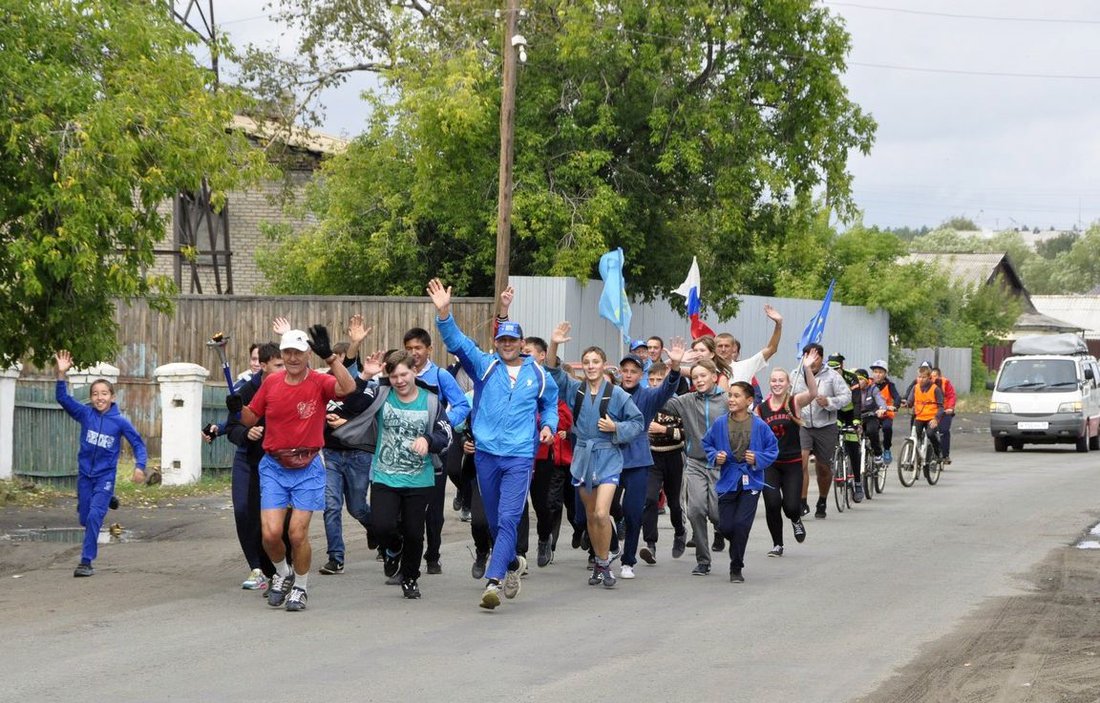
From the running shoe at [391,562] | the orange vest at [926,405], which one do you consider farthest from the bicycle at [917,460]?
the running shoe at [391,562]

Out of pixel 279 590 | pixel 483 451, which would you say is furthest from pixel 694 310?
pixel 279 590

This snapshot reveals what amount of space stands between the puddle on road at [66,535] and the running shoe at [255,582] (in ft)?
11.4

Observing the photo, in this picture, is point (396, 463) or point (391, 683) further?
point (396, 463)

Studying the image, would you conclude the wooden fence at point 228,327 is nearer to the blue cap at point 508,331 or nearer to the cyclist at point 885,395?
the cyclist at point 885,395

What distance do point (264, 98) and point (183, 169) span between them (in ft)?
75.4

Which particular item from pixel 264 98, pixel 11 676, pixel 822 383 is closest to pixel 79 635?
pixel 11 676

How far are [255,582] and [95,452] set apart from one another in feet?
6.00

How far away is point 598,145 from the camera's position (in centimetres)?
2853

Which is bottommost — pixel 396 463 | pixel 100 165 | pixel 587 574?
pixel 587 574

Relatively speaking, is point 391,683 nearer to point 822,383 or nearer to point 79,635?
point 79,635

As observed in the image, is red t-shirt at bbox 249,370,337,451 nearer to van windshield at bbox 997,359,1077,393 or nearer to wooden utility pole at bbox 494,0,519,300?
wooden utility pole at bbox 494,0,519,300

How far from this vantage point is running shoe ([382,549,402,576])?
1140 cm

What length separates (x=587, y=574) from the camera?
40.7 feet

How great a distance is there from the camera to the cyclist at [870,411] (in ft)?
66.1
